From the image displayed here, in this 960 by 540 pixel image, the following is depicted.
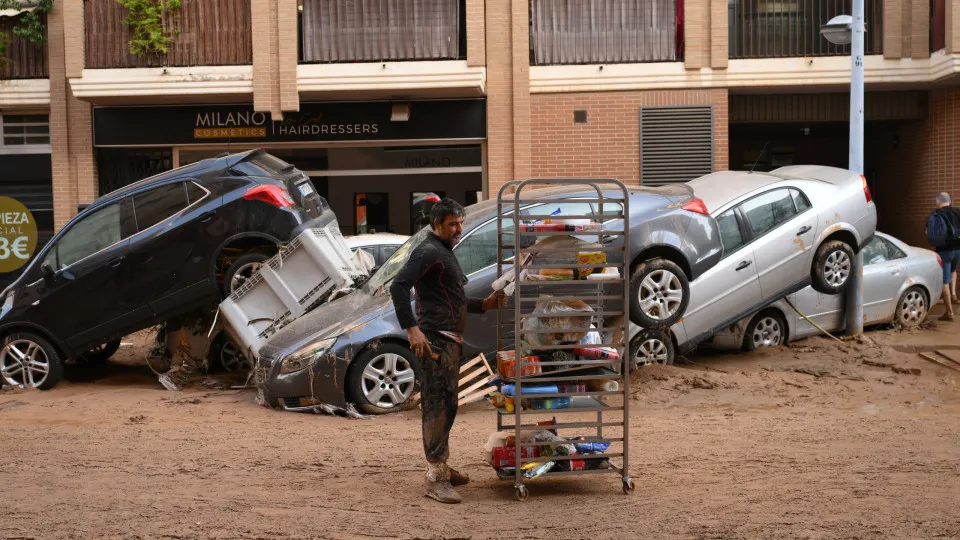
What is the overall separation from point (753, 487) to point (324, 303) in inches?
213

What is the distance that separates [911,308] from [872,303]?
0.74m

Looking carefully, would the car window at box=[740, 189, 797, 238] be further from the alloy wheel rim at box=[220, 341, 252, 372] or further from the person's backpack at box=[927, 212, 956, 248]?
the alloy wheel rim at box=[220, 341, 252, 372]

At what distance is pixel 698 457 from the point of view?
783 centimetres

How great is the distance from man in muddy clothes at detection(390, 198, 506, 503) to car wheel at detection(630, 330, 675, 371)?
4.72 meters

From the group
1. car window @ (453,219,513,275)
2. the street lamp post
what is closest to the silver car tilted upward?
the street lamp post

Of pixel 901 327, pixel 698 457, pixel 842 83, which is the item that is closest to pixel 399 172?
pixel 842 83

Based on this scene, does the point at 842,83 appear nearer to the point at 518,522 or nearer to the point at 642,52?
the point at 642,52

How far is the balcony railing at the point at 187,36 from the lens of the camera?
1820 centimetres

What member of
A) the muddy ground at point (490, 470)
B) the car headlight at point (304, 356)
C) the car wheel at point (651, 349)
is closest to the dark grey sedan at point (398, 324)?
the car headlight at point (304, 356)

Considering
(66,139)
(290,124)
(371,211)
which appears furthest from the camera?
(371,211)

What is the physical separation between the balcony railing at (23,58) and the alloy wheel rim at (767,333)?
46.0 feet

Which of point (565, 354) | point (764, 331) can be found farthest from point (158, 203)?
point (764, 331)

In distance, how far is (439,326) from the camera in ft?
22.0

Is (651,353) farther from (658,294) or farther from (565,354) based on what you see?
(565,354)
